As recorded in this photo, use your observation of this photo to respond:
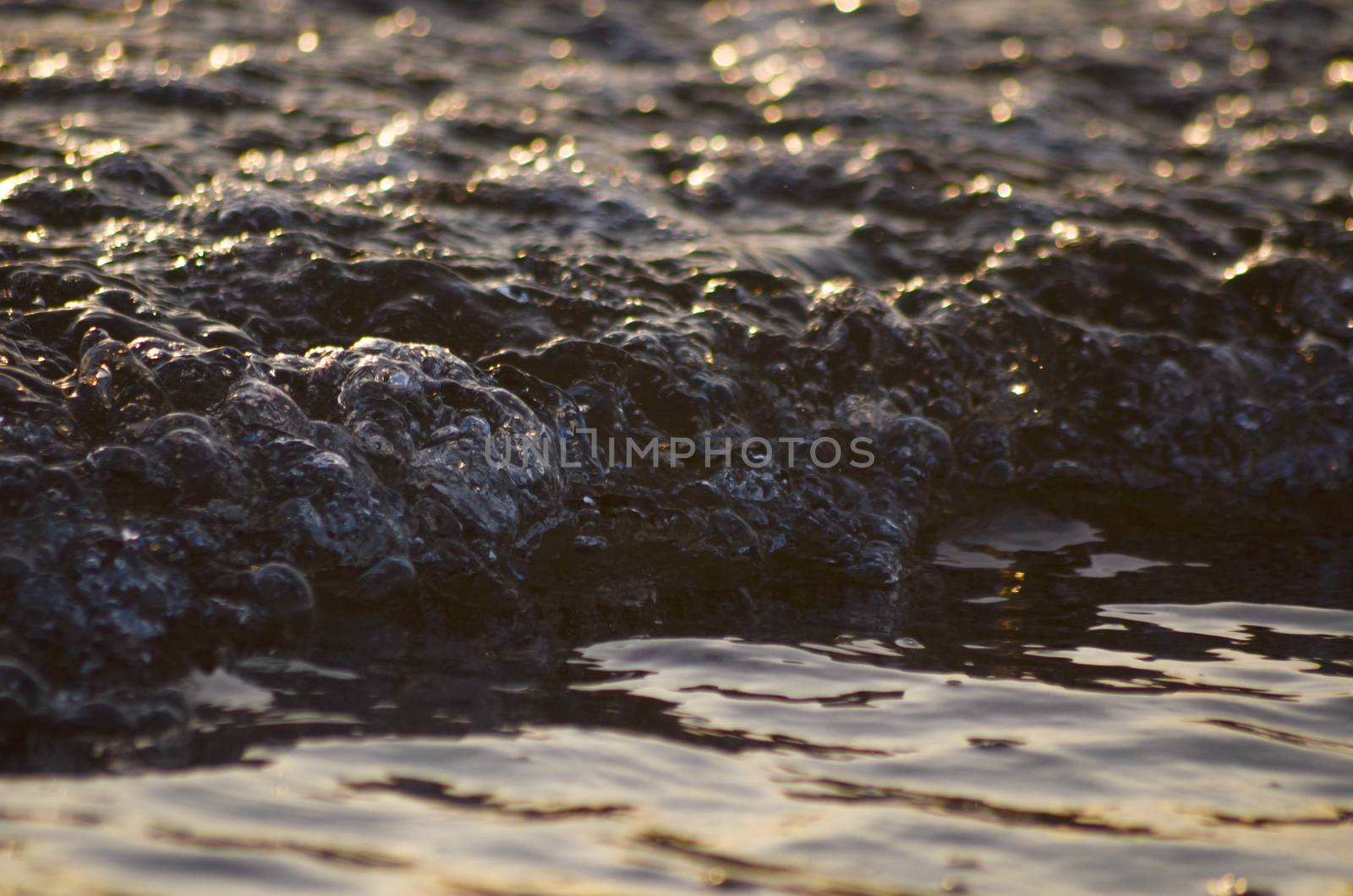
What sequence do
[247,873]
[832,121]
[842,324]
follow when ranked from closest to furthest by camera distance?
[247,873] → [842,324] → [832,121]

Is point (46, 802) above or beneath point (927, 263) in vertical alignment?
beneath

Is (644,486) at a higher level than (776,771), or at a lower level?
higher

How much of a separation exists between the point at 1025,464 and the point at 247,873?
220 cm

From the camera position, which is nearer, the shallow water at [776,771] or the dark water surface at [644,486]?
the shallow water at [776,771]

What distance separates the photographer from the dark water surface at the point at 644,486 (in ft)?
5.81

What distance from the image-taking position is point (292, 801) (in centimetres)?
171

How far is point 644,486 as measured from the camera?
2824 millimetres

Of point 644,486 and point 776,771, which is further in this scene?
point 644,486

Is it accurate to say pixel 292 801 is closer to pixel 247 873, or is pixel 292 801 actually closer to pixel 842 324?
pixel 247 873

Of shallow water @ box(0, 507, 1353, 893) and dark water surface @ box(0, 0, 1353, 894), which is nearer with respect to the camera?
shallow water @ box(0, 507, 1353, 893)

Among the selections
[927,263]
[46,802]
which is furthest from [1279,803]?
→ [927,263]

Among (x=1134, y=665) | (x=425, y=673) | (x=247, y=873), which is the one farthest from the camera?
(x=1134, y=665)

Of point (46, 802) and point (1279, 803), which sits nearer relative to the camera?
point (46, 802)

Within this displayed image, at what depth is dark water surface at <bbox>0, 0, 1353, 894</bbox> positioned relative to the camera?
177 cm
